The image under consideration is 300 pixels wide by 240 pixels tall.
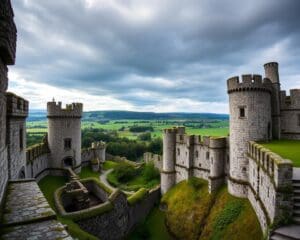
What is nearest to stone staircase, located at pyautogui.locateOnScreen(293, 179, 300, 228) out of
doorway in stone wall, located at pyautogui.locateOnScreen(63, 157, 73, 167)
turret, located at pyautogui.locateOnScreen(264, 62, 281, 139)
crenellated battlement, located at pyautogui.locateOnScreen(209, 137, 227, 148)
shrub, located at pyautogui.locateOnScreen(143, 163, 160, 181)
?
crenellated battlement, located at pyautogui.locateOnScreen(209, 137, 227, 148)

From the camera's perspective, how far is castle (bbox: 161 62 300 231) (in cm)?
1095

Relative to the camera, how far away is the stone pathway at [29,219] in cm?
584

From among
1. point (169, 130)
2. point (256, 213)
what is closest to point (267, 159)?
point (256, 213)

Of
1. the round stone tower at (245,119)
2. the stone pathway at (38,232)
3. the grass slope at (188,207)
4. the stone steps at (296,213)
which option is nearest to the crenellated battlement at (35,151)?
the grass slope at (188,207)

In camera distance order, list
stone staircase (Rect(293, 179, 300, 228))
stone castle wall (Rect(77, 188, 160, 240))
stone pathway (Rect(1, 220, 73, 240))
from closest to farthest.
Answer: stone pathway (Rect(1, 220, 73, 240)) → stone staircase (Rect(293, 179, 300, 228)) → stone castle wall (Rect(77, 188, 160, 240))

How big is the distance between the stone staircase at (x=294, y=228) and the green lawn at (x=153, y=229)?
48.9 ft

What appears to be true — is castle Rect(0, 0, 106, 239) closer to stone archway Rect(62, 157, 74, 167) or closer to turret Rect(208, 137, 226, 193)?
stone archway Rect(62, 157, 74, 167)

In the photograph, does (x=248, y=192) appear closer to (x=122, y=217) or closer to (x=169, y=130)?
(x=122, y=217)

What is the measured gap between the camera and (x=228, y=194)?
20.3m

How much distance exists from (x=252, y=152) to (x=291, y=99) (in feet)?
32.1

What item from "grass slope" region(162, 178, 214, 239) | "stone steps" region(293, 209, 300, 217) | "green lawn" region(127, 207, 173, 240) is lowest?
"green lawn" region(127, 207, 173, 240)

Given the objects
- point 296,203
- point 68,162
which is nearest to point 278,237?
point 296,203

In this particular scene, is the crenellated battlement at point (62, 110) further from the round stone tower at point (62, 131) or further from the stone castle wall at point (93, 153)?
the stone castle wall at point (93, 153)

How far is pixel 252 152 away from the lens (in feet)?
55.2
